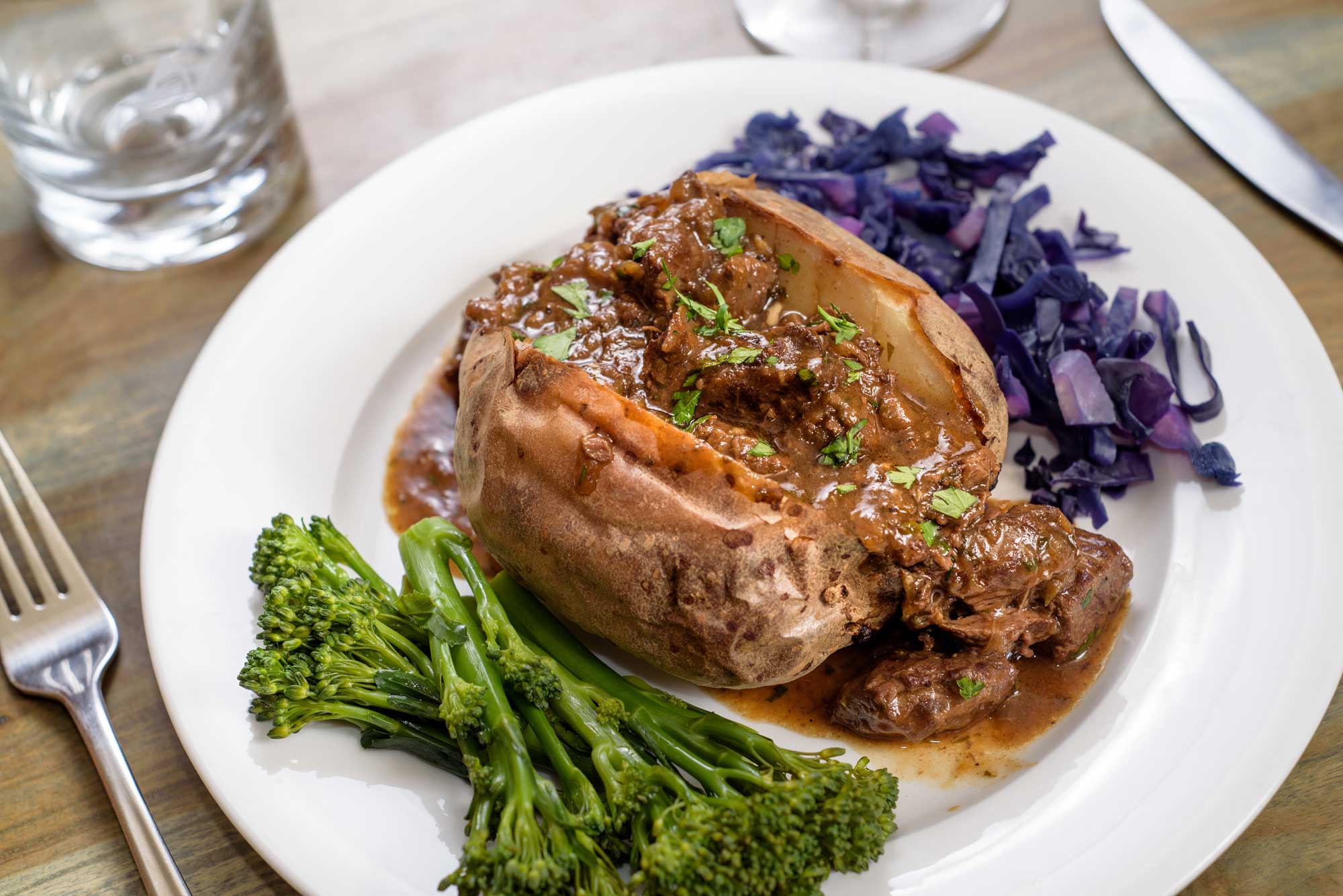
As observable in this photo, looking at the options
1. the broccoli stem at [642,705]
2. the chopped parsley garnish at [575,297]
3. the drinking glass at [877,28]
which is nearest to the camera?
the broccoli stem at [642,705]

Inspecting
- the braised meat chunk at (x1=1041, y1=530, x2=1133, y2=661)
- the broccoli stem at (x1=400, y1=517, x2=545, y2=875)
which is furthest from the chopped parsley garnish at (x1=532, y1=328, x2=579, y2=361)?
the braised meat chunk at (x1=1041, y1=530, x2=1133, y2=661)

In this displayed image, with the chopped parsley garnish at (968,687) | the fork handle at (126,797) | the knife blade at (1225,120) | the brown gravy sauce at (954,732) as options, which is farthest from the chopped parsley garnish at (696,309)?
the knife blade at (1225,120)

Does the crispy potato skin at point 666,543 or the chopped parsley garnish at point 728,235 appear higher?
the chopped parsley garnish at point 728,235

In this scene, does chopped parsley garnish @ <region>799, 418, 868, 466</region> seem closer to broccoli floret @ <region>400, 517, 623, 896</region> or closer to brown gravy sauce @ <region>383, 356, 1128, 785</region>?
brown gravy sauce @ <region>383, 356, 1128, 785</region>

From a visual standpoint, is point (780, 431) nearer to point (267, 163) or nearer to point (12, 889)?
point (12, 889)

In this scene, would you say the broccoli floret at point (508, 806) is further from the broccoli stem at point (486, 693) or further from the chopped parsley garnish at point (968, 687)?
the chopped parsley garnish at point (968, 687)

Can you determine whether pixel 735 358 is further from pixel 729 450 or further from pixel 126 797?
pixel 126 797

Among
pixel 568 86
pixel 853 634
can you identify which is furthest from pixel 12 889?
pixel 568 86
